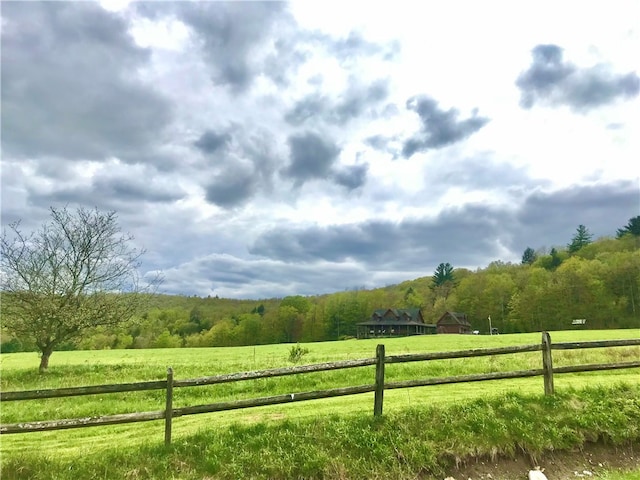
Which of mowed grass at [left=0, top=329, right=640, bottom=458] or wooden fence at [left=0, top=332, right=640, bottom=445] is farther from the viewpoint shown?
mowed grass at [left=0, top=329, right=640, bottom=458]

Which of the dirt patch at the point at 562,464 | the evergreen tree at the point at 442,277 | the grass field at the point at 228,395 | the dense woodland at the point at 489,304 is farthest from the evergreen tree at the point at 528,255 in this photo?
the dirt patch at the point at 562,464

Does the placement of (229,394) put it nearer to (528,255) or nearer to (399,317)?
(399,317)

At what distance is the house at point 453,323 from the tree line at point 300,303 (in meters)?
4.41

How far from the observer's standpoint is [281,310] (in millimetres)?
105438

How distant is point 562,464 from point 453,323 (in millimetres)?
84149

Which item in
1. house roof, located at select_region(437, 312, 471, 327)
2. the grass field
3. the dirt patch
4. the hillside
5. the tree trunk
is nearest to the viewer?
the dirt patch

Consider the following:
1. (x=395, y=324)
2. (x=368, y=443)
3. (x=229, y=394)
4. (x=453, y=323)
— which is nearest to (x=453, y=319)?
(x=453, y=323)

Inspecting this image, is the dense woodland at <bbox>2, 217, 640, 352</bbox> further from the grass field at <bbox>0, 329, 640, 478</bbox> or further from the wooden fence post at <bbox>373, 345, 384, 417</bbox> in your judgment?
the wooden fence post at <bbox>373, 345, 384, 417</bbox>

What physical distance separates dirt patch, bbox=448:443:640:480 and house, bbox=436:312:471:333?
3245 inches

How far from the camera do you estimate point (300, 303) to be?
11338 centimetres

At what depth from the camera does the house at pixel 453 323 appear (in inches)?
3442

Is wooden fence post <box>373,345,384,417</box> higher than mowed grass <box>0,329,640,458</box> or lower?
higher

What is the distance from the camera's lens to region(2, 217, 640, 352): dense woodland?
70.6 m

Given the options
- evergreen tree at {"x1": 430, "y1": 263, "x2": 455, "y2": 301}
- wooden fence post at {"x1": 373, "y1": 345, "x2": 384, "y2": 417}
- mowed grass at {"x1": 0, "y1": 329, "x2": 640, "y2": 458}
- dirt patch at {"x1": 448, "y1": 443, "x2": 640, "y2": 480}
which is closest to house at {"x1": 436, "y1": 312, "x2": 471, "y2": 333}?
evergreen tree at {"x1": 430, "y1": 263, "x2": 455, "y2": 301}
